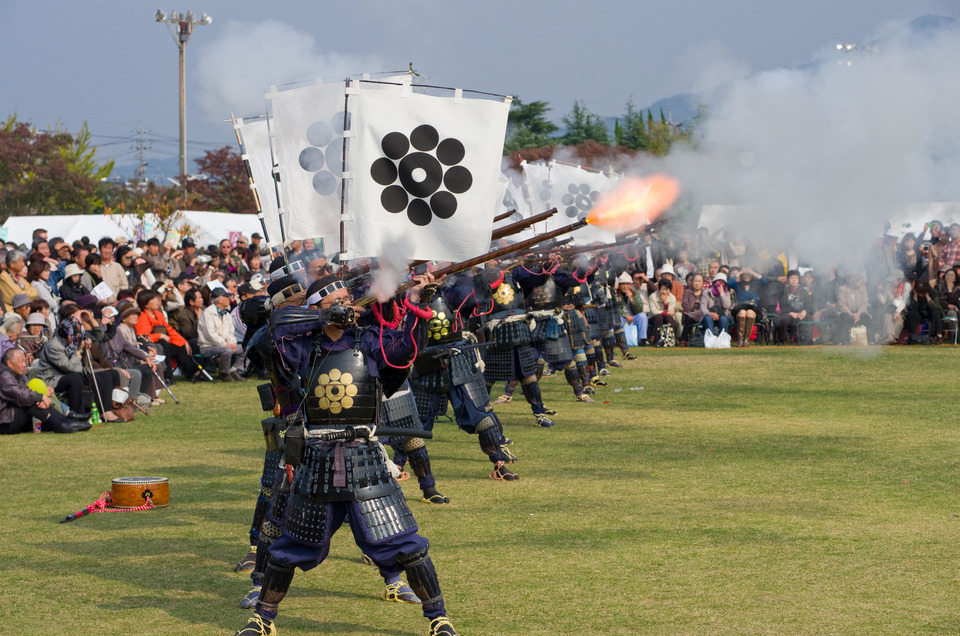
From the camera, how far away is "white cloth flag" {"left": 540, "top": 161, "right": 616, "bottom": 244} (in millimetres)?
20500

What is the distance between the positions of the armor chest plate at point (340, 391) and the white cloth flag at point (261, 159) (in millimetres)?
3241

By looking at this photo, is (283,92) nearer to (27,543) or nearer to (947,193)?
(27,543)

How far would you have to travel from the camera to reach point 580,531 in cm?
901

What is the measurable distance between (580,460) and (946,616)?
6085 mm

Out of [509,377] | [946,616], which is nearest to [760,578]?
[946,616]

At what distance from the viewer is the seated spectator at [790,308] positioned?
2719cm

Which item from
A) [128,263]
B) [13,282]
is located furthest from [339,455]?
[128,263]

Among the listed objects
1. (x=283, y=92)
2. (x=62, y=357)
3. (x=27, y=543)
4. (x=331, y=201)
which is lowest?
(x=27, y=543)

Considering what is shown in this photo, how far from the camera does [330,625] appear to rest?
6.78 meters

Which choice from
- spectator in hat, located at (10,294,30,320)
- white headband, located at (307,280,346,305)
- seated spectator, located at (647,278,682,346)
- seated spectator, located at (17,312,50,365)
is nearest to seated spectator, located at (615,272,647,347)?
seated spectator, located at (647,278,682,346)

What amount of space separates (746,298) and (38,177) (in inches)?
1390

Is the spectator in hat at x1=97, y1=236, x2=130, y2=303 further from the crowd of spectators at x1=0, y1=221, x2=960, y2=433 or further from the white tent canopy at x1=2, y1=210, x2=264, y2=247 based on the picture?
the white tent canopy at x1=2, y1=210, x2=264, y2=247

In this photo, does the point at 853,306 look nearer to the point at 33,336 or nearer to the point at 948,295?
the point at 948,295

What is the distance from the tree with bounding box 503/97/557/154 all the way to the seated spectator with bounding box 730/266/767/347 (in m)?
22.8
